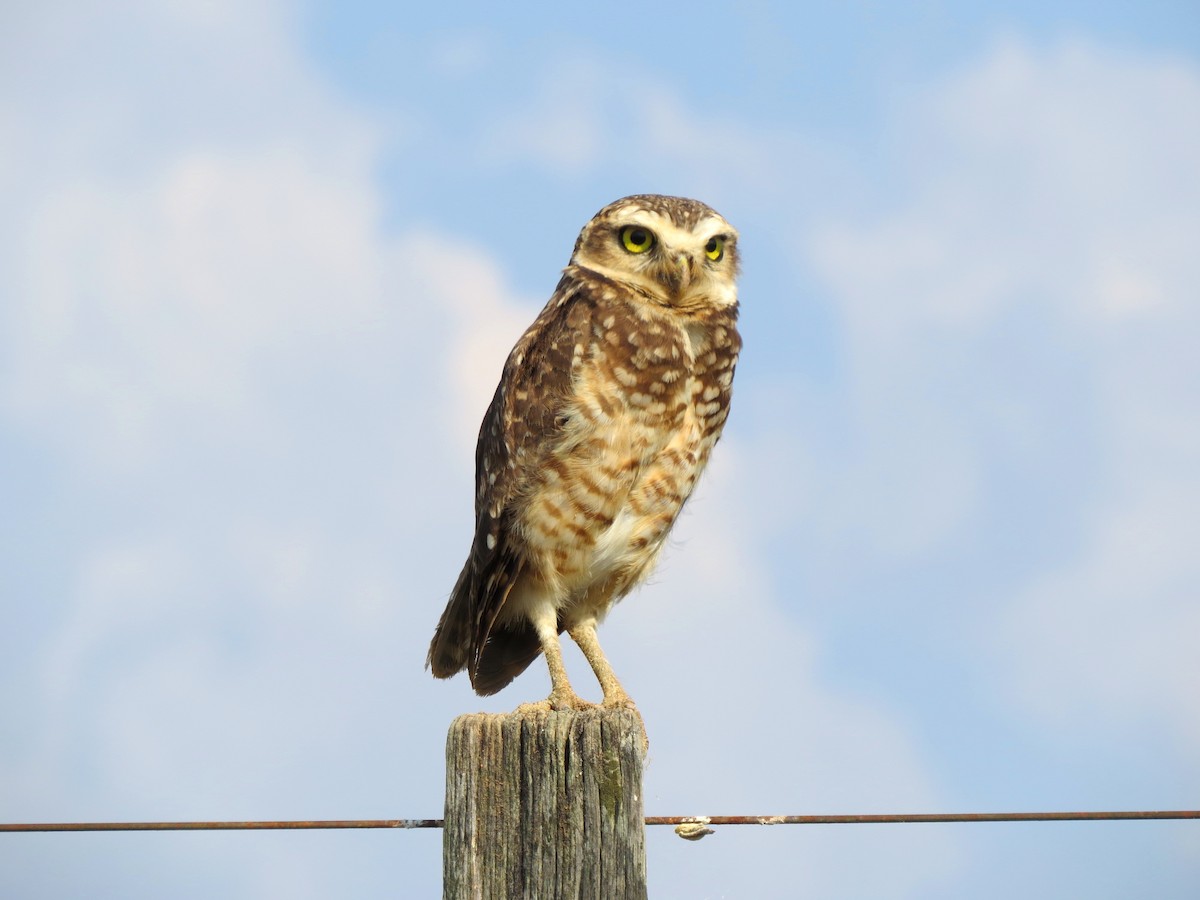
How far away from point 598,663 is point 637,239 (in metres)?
1.48

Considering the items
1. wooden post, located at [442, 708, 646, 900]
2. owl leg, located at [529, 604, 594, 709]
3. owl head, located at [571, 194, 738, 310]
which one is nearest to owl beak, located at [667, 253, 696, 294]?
owl head, located at [571, 194, 738, 310]

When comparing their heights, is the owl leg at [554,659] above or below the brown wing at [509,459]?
below

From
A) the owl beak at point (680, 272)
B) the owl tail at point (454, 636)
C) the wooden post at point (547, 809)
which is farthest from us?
the owl tail at point (454, 636)

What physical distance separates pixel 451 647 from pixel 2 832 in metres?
1.60

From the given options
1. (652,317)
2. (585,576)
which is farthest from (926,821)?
(652,317)

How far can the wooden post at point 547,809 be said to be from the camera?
2.79 meters

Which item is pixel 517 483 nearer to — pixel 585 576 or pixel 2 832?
pixel 585 576

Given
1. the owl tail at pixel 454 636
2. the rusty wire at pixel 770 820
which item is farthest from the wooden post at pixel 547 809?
the owl tail at pixel 454 636

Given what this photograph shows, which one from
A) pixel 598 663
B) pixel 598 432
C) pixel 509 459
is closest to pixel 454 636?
pixel 598 663

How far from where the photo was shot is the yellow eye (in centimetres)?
439

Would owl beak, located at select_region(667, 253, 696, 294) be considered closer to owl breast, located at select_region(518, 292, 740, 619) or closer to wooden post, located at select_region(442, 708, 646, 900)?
owl breast, located at select_region(518, 292, 740, 619)

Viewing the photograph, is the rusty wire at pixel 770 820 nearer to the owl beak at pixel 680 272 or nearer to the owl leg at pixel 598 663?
the owl leg at pixel 598 663

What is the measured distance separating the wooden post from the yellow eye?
77.0 inches

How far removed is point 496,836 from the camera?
2.86 meters
